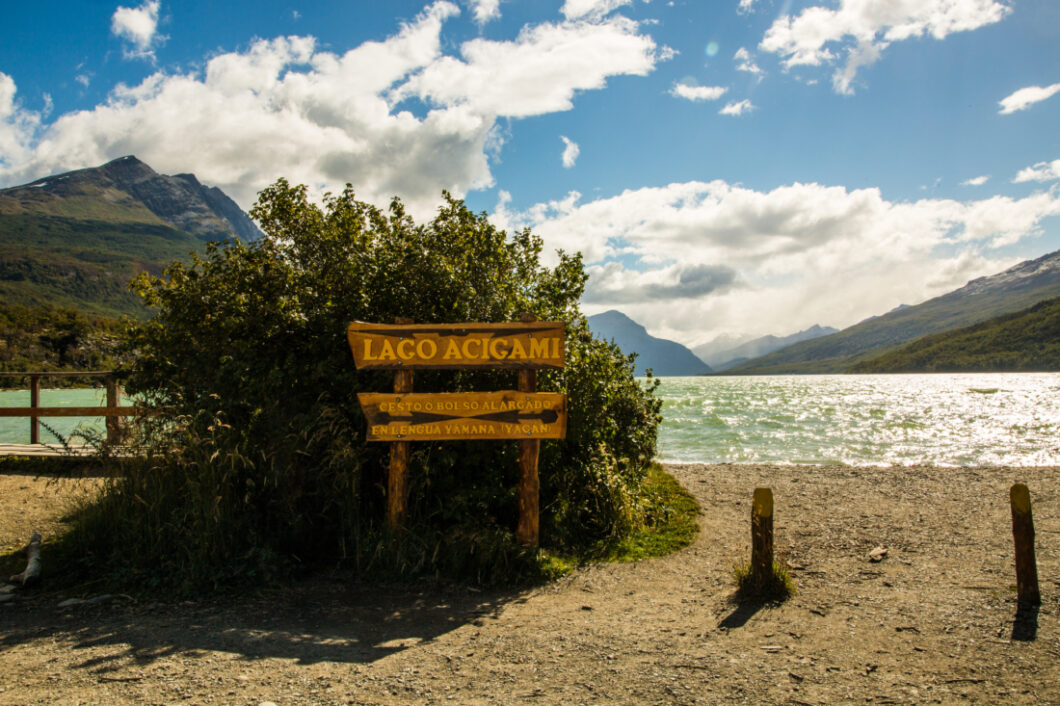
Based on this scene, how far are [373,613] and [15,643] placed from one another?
268 centimetres

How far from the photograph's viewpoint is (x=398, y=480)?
6613mm

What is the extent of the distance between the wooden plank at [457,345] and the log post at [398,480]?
0.62ft

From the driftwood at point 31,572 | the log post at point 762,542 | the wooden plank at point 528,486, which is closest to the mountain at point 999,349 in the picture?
the log post at point 762,542

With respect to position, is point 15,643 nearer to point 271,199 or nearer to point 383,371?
point 383,371

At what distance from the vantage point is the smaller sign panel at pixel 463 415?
6.53 m

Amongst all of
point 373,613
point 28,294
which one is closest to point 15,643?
point 373,613

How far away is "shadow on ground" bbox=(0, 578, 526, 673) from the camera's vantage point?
443 cm

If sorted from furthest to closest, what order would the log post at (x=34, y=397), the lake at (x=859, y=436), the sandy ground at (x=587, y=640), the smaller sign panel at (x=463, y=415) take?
the lake at (x=859, y=436)
the log post at (x=34, y=397)
the smaller sign panel at (x=463, y=415)
the sandy ground at (x=587, y=640)

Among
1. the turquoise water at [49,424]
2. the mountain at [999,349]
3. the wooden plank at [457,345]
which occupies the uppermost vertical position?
the mountain at [999,349]

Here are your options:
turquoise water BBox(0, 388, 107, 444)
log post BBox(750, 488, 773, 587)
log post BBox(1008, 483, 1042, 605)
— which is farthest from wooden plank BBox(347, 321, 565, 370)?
log post BBox(1008, 483, 1042, 605)

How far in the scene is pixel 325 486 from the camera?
6.69 meters

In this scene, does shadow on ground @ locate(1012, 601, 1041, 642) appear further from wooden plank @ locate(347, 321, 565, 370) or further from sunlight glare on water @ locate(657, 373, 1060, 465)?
sunlight glare on water @ locate(657, 373, 1060, 465)

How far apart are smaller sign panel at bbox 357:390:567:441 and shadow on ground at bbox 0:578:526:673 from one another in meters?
1.62

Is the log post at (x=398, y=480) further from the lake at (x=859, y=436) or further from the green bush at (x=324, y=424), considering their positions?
the lake at (x=859, y=436)
